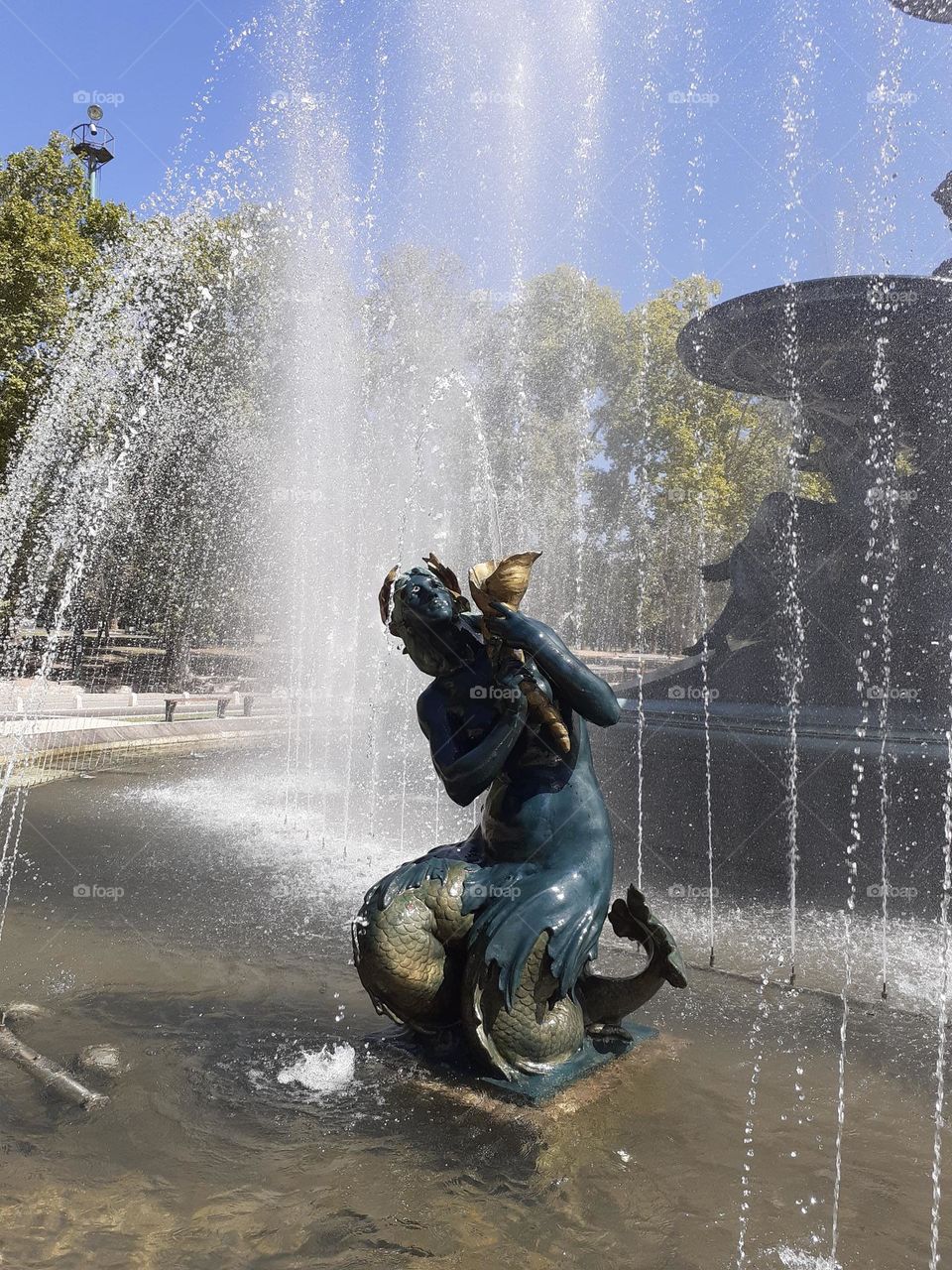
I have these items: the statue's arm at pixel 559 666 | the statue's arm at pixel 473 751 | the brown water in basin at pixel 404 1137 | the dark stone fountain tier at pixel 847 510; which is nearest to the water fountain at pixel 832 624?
the dark stone fountain tier at pixel 847 510

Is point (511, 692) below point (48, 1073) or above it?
above

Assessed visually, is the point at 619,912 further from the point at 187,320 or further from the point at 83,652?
the point at 83,652

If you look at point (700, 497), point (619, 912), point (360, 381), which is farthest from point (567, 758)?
point (700, 497)

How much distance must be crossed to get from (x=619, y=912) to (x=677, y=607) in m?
29.8

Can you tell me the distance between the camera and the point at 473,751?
3.44 m

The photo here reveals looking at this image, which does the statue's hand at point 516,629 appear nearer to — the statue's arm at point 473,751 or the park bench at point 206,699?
the statue's arm at point 473,751

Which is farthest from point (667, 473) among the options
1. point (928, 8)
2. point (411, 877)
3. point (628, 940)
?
point (411, 877)

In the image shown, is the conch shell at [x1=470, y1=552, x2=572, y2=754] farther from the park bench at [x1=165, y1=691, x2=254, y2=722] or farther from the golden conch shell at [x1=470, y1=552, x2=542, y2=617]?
the park bench at [x1=165, y1=691, x2=254, y2=722]

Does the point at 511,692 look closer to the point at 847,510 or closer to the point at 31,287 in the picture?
the point at 847,510

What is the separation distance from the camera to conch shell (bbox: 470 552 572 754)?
3.49m

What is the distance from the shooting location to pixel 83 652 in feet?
102

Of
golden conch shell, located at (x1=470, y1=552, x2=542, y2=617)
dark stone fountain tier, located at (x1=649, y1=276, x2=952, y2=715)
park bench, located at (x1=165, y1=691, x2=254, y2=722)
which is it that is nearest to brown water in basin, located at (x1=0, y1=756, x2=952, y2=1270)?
golden conch shell, located at (x1=470, y1=552, x2=542, y2=617)

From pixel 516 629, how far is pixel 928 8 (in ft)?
37.7

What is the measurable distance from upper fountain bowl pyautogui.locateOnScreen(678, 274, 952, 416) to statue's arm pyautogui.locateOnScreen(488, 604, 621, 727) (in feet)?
21.9
